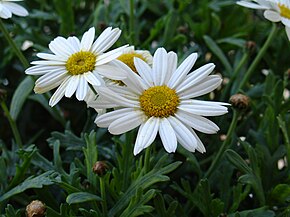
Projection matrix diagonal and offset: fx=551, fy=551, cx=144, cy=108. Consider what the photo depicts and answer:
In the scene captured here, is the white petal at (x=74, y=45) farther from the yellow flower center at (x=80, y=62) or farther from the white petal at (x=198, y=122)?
the white petal at (x=198, y=122)

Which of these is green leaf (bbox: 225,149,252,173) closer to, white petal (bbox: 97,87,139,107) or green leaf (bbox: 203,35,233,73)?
white petal (bbox: 97,87,139,107)

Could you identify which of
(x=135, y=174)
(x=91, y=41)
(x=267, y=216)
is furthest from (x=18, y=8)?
(x=267, y=216)

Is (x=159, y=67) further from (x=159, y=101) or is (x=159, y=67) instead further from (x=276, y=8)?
(x=276, y=8)

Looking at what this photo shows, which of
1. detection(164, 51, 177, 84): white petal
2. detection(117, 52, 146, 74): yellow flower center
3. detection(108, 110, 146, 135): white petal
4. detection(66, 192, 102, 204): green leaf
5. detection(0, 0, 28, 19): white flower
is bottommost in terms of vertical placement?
detection(66, 192, 102, 204): green leaf

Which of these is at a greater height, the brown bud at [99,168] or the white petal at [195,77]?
the white petal at [195,77]

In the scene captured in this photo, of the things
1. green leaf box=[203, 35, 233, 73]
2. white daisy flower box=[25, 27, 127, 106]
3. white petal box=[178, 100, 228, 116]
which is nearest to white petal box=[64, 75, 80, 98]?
white daisy flower box=[25, 27, 127, 106]

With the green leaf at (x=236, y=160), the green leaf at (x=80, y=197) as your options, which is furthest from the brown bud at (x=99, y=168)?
the green leaf at (x=236, y=160)

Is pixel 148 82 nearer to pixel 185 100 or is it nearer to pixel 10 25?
pixel 185 100
